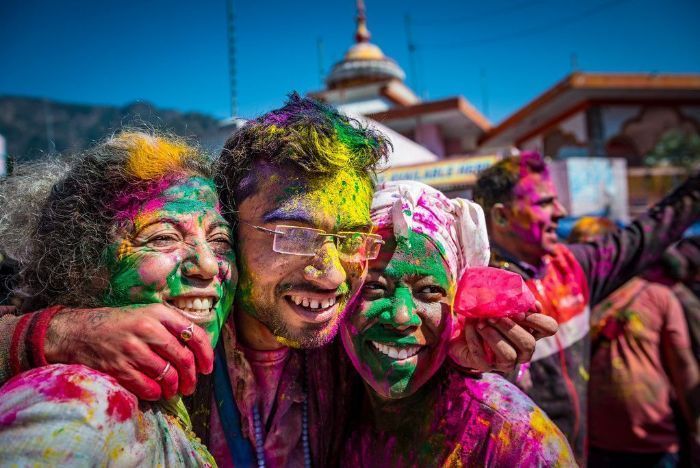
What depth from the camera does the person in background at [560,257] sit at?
2.92 meters

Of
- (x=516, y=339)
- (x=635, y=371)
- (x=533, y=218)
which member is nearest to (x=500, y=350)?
(x=516, y=339)

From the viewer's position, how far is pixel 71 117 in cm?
9056

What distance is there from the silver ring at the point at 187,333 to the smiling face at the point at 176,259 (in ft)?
0.52

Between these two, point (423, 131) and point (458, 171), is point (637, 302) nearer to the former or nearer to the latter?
point (458, 171)

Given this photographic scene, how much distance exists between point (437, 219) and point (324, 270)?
1.93 ft

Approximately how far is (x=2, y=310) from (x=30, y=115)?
102590 millimetres

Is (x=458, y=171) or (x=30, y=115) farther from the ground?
(x=30, y=115)

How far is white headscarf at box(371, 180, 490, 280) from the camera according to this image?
2.01 m

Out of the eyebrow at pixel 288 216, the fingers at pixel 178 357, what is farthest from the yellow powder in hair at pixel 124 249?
the eyebrow at pixel 288 216

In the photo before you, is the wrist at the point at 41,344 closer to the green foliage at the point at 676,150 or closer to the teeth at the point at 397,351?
the teeth at the point at 397,351

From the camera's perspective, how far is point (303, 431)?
6.57ft

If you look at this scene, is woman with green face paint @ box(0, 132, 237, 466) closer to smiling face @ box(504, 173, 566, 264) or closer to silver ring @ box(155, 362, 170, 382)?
silver ring @ box(155, 362, 170, 382)

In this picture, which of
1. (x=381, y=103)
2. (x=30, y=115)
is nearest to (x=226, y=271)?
(x=381, y=103)

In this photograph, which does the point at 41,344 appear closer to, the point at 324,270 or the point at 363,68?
the point at 324,270
